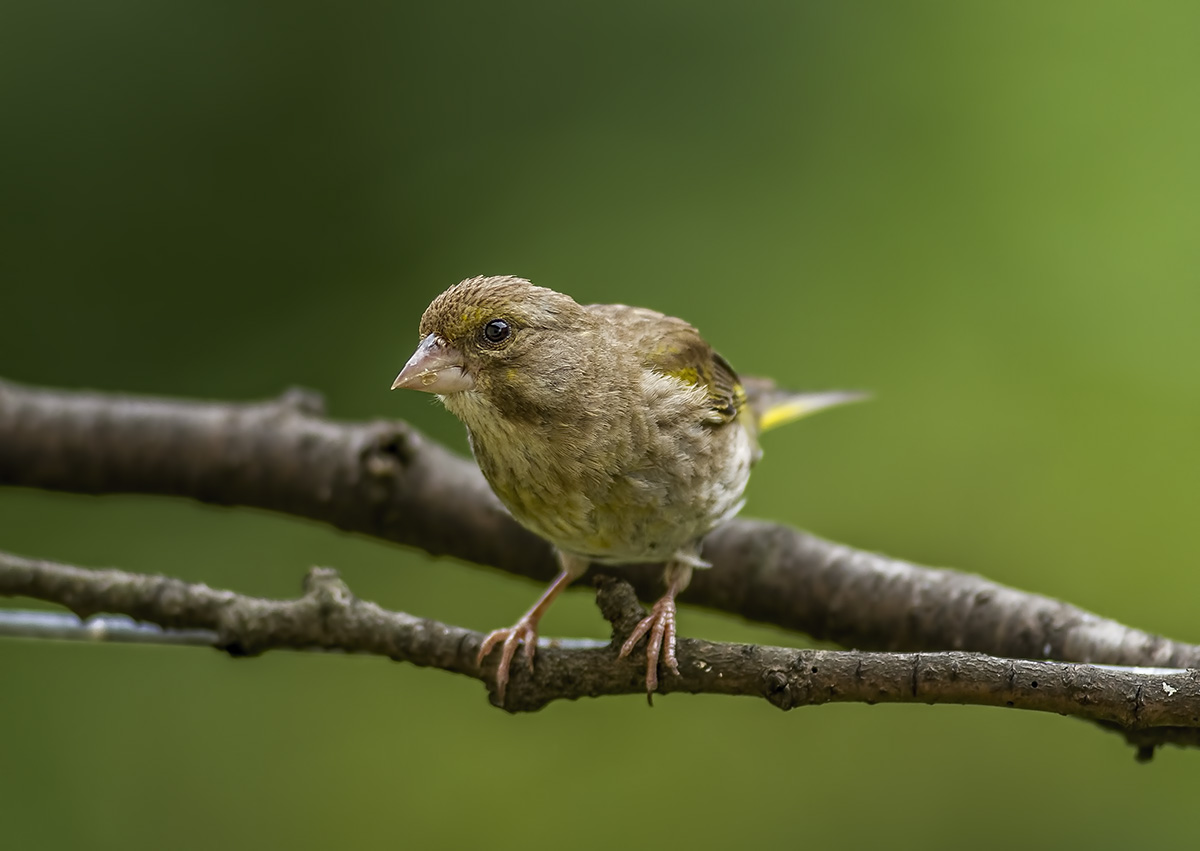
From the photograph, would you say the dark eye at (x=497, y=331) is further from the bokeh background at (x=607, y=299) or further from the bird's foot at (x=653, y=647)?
the bokeh background at (x=607, y=299)

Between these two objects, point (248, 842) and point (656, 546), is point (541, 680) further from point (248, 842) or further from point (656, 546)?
point (248, 842)

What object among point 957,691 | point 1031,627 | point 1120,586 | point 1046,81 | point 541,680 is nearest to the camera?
point 957,691

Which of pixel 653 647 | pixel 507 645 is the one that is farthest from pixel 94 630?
pixel 653 647

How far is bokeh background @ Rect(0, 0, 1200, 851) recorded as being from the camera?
474 centimetres

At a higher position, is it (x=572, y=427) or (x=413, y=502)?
(x=572, y=427)

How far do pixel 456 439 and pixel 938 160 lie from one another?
250 centimetres

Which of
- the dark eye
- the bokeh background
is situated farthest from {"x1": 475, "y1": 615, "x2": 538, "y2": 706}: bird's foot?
the bokeh background

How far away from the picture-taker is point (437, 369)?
2.79 meters

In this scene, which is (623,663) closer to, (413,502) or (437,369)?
(437,369)

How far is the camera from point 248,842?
15.8 ft

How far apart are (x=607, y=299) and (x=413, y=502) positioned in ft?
5.87

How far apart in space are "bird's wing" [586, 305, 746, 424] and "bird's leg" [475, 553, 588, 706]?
0.60m

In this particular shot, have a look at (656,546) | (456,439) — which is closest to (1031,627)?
(656,546)

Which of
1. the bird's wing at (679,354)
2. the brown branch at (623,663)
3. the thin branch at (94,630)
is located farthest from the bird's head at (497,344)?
the thin branch at (94,630)
